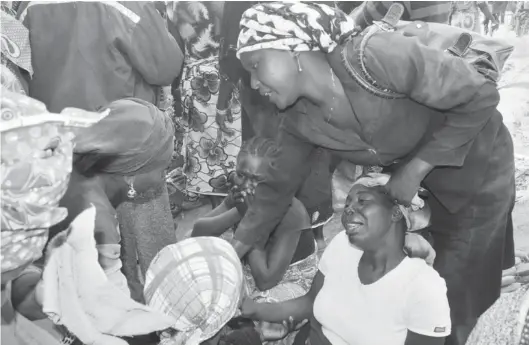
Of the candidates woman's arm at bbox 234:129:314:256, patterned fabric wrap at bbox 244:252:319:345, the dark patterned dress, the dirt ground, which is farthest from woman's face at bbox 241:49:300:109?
the dirt ground

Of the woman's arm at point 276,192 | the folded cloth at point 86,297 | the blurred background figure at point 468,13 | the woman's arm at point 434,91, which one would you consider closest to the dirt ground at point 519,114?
the blurred background figure at point 468,13

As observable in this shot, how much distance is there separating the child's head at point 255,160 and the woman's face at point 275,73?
0.39 metres

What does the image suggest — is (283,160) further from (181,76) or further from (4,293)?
(181,76)

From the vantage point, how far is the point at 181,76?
2.98 meters

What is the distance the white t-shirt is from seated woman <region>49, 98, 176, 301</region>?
609mm

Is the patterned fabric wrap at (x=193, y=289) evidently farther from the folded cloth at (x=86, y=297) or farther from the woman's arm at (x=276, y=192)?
the woman's arm at (x=276, y=192)

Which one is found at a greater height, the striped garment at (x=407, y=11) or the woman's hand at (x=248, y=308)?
the striped garment at (x=407, y=11)

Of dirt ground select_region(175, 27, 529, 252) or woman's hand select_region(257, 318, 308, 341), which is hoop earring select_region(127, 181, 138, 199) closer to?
woman's hand select_region(257, 318, 308, 341)

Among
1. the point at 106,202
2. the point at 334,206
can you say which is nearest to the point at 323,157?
the point at 334,206

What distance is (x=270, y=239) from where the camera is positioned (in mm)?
2123

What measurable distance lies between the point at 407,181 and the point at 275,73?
0.47 meters

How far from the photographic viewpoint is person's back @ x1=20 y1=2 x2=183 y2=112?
189cm

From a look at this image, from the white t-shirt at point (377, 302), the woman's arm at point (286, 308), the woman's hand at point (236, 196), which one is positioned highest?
the white t-shirt at point (377, 302)

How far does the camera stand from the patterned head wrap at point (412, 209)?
1.68m
